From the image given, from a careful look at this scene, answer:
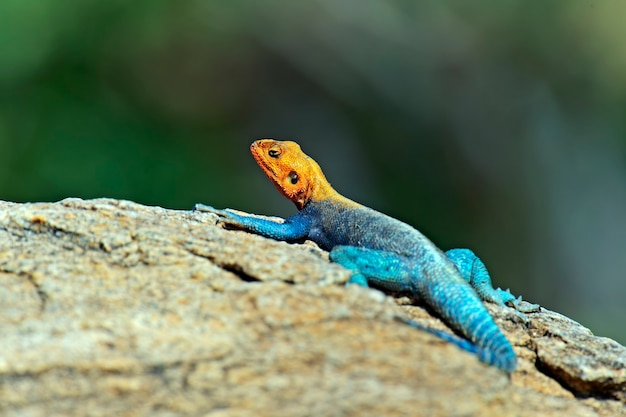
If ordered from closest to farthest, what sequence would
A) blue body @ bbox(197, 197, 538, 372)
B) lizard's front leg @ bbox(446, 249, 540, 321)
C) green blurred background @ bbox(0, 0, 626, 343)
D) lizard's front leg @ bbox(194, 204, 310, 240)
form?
blue body @ bbox(197, 197, 538, 372), lizard's front leg @ bbox(446, 249, 540, 321), lizard's front leg @ bbox(194, 204, 310, 240), green blurred background @ bbox(0, 0, 626, 343)

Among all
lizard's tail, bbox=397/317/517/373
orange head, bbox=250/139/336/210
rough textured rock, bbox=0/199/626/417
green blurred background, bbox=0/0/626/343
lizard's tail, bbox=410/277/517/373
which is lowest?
rough textured rock, bbox=0/199/626/417

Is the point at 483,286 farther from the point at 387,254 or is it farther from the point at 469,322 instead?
the point at 469,322

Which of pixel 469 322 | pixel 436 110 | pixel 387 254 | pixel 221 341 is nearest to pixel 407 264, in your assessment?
pixel 387 254

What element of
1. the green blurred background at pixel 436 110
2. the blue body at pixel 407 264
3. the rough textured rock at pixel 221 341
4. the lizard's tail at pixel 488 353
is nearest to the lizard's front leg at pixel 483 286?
the blue body at pixel 407 264

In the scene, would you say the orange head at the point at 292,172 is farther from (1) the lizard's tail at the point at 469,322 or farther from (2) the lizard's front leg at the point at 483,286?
(1) the lizard's tail at the point at 469,322

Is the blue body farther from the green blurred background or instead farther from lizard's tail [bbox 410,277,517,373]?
the green blurred background

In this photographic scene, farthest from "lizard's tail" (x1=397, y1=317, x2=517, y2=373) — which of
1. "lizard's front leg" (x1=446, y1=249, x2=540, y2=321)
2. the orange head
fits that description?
the orange head
